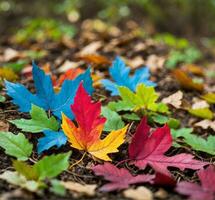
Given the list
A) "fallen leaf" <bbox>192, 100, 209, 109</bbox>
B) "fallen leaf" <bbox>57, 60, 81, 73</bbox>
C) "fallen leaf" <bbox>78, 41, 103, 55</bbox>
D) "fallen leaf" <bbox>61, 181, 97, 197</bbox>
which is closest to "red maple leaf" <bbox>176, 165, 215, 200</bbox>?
"fallen leaf" <bbox>61, 181, 97, 197</bbox>

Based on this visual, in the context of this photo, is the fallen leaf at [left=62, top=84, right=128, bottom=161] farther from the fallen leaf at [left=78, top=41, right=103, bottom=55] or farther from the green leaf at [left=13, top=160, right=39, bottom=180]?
the fallen leaf at [left=78, top=41, right=103, bottom=55]

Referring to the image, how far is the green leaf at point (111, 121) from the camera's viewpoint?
45.6 inches

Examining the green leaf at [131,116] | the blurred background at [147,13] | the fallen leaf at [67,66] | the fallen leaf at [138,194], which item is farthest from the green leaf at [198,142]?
the blurred background at [147,13]

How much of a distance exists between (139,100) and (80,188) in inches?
17.3

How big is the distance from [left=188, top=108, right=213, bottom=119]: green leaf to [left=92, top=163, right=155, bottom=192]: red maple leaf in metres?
0.53

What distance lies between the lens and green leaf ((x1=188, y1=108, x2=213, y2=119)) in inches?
54.4

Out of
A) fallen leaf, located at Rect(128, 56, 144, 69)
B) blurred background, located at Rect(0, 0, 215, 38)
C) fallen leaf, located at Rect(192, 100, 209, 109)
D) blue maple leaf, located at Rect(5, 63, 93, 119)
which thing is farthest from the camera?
blurred background, located at Rect(0, 0, 215, 38)

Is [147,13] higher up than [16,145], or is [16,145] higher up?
[147,13]

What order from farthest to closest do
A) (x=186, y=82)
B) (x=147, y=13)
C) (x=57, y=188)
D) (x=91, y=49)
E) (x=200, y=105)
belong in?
(x=147, y=13)
(x=91, y=49)
(x=186, y=82)
(x=200, y=105)
(x=57, y=188)

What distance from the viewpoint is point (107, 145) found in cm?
101

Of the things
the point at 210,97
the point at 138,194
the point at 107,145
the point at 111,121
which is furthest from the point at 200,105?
the point at 138,194

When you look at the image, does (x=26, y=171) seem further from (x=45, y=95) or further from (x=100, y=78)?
(x=100, y=78)

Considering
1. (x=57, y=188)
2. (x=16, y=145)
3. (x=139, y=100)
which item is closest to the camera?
(x=57, y=188)

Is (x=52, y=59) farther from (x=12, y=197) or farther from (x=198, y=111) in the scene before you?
(x=12, y=197)
